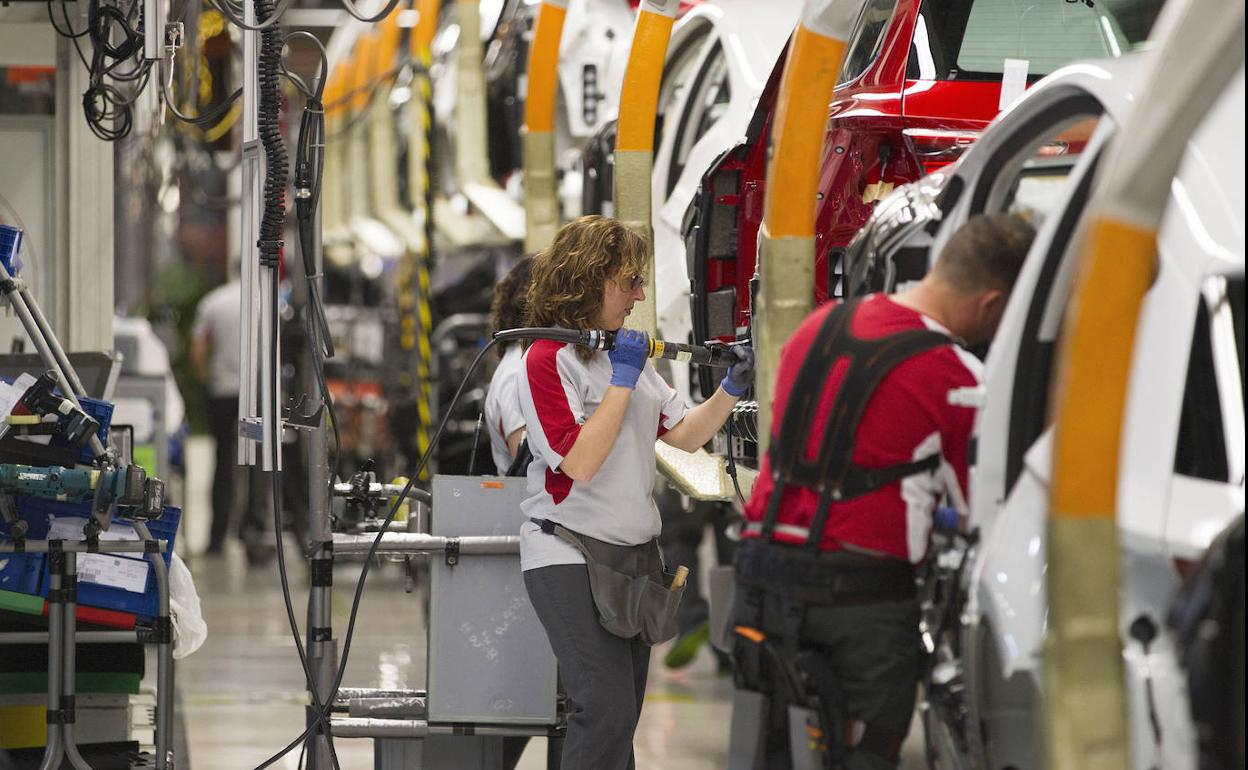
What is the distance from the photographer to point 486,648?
5242 mm

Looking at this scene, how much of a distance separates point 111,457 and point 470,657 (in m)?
1.21

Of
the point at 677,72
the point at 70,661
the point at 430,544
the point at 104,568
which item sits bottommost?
the point at 70,661

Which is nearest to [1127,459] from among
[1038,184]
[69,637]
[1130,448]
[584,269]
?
[1130,448]

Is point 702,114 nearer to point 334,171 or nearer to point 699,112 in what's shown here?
point 699,112

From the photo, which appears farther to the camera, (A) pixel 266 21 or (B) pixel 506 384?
(B) pixel 506 384

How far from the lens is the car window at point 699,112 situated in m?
7.46

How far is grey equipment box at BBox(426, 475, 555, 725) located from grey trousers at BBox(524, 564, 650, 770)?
56cm

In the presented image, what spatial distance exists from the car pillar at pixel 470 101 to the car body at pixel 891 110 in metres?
4.78

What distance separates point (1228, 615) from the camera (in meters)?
2.60

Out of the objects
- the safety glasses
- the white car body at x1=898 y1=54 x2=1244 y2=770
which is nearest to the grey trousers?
the safety glasses

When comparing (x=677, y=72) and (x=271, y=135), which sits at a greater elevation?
(x=677, y=72)

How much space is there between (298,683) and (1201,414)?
6.79 metres

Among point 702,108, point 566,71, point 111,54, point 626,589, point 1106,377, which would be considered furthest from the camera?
point 566,71

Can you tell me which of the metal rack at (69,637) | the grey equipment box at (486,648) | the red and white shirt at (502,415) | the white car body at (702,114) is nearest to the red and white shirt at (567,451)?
the grey equipment box at (486,648)
